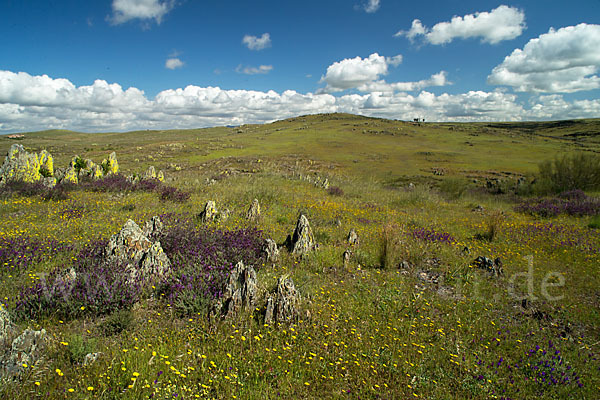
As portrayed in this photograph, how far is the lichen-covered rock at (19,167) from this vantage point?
1392cm

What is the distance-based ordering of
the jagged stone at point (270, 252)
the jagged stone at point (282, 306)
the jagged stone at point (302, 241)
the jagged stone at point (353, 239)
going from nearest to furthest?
the jagged stone at point (282, 306), the jagged stone at point (270, 252), the jagged stone at point (302, 241), the jagged stone at point (353, 239)

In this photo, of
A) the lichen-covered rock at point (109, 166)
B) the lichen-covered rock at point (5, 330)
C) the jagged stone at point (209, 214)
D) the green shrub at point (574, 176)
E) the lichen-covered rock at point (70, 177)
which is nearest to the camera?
the lichen-covered rock at point (5, 330)

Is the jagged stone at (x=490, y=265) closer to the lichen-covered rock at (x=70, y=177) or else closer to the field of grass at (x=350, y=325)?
the field of grass at (x=350, y=325)

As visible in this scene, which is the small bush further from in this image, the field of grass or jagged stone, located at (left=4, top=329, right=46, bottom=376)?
jagged stone, located at (left=4, top=329, right=46, bottom=376)

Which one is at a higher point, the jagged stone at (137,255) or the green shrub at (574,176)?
the green shrub at (574,176)

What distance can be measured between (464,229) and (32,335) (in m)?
12.7

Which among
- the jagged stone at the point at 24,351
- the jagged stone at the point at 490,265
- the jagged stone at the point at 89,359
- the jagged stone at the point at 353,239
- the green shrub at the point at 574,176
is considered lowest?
the jagged stone at the point at 490,265

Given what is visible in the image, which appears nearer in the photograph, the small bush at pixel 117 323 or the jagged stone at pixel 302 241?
the small bush at pixel 117 323

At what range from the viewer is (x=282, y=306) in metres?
4.59

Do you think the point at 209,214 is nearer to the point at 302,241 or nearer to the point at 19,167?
the point at 302,241

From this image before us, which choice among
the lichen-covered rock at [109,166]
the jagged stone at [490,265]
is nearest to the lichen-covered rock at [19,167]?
the lichen-covered rock at [109,166]

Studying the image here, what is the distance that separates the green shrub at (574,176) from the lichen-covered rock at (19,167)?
33.2 metres

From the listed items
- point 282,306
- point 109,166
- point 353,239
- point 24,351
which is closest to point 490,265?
point 353,239

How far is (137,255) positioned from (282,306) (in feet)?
11.2
